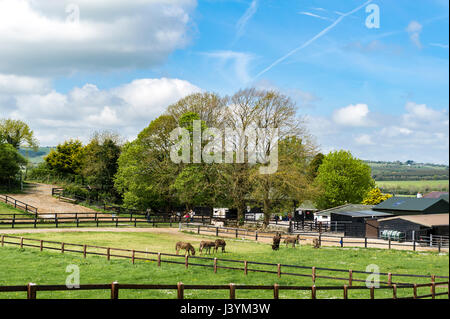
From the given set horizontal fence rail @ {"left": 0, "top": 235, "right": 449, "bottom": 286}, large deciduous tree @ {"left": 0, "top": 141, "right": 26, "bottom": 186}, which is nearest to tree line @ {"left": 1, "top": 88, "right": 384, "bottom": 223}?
large deciduous tree @ {"left": 0, "top": 141, "right": 26, "bottom": 186}

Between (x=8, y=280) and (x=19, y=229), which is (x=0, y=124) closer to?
(x=19, y=229)

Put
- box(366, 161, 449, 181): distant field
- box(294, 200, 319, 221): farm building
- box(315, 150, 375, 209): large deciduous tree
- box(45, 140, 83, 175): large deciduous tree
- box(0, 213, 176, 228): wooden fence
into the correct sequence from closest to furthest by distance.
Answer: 1. box(366, 161, 449, 181): distant field
2. box(0, 213, 176, 228): wooden fence
3. box(315, 150, 375, 209): large deciduous tree
4. box(294, 200, 319, 221): farm building
5. box(45, 140, 83, 175): large deciduous tree

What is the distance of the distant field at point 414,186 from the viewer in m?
7.24

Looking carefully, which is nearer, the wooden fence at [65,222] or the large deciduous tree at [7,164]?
the wooden fence at [65,222]

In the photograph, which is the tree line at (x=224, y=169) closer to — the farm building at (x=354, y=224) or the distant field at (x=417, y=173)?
the farm building at (x=354, y=224)

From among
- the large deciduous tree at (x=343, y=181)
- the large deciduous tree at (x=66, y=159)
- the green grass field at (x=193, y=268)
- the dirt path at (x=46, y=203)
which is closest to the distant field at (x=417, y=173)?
the green grass field at (x=193, y=268)

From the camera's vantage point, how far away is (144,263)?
2447 cm

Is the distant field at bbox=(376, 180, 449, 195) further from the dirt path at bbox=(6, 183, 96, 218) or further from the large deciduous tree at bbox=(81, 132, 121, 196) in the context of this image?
the large deciduous tree at bbox=(81, 132, 121, 196)

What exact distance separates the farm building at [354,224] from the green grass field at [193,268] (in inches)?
357

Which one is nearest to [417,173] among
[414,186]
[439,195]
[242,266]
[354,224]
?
[414,186]

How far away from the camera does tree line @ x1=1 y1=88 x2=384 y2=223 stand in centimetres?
4919

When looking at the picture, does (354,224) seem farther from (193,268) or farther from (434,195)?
(434,195)

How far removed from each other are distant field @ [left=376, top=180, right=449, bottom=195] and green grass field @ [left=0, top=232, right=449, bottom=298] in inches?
348

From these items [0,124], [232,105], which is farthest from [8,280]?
[0,124]
